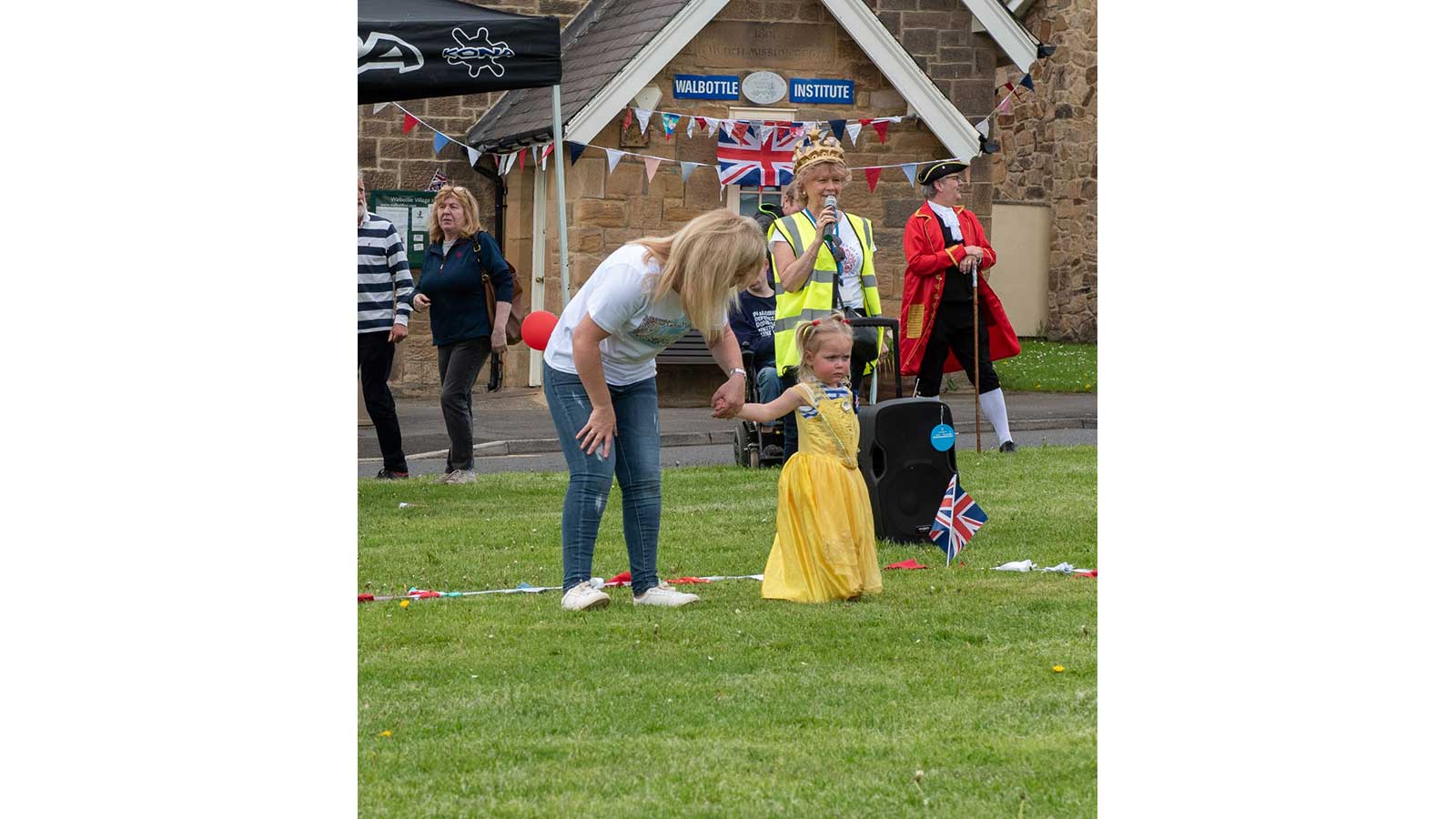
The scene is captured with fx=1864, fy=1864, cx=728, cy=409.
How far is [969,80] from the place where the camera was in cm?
1894

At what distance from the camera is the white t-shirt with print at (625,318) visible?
604 centimetres

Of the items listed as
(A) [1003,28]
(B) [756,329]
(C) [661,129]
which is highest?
(A) [1003,28]

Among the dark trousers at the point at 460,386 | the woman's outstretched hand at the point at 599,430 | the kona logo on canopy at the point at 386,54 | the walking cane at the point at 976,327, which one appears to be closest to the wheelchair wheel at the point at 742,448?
the walking cane at the point at 976,327

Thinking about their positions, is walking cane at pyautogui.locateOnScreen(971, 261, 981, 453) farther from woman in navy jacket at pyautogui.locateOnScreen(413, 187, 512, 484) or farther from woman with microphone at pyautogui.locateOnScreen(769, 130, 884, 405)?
woman in navy jacket at pyautogui.locateOnScreen(413, 187, 512, 484)

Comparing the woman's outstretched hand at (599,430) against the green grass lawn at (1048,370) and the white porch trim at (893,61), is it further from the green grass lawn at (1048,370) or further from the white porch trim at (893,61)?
the green grass lawn at (1048,370)

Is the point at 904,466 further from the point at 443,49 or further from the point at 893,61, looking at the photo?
the point at 893,61

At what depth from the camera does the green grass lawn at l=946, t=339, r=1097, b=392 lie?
1928 centimetres

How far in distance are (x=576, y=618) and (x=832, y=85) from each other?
1166 cm

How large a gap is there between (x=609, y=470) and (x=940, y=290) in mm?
5951

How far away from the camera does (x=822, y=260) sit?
9.27m

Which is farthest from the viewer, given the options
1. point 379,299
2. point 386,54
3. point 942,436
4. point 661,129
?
point 661,129

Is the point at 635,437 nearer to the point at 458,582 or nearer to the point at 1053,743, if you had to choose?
the point at 458,582

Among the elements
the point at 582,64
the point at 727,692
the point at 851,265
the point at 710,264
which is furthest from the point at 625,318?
the point at 582,64

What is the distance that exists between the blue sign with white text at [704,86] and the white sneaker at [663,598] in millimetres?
10910
